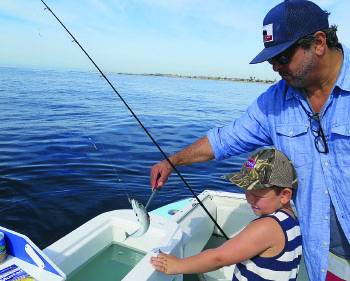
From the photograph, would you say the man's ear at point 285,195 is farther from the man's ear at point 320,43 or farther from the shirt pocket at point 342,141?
the man's ear at point 320,43

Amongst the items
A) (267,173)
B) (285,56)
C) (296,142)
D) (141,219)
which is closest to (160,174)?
(141,219)

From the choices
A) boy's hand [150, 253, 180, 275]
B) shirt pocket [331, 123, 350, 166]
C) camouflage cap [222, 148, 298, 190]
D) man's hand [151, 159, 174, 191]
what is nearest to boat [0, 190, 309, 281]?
boy's hand [150, 253, 180, 275]

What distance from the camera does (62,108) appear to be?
50.3 ft

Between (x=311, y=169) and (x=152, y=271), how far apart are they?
1.26m

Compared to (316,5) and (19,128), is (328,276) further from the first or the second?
(19,128)

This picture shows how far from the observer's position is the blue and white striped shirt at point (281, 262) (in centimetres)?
168

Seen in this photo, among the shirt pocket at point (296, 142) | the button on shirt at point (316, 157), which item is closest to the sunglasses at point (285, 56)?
the button on shirt at point (316, 157)

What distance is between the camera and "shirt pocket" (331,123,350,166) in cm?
183

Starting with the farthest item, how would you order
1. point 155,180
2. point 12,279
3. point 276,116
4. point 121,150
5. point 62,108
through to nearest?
point 62,108 → point 121,150 → point 155,180 → point 276,116 → point 12,279

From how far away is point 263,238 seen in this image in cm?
164

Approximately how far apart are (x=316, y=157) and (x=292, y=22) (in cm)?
90

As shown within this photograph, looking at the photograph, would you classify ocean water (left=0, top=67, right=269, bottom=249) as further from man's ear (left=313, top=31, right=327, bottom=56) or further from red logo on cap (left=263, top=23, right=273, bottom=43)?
man's ear (left=313, top=31, right=327, bottom=56)

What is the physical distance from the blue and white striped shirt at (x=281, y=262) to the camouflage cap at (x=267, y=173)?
0.20 meters

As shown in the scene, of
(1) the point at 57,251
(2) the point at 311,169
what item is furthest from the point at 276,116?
(1) the point at 57,251
